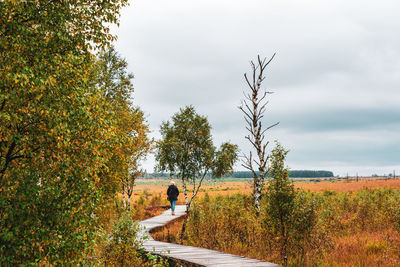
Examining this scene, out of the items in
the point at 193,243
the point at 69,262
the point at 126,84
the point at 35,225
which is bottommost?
the point at 193,243

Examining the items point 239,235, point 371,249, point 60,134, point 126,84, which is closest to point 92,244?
point 60,134

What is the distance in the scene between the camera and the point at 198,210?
1424 cm

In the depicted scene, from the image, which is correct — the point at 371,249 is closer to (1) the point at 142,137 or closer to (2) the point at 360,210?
(2) the point at 360,210

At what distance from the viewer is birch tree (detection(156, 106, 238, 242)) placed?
59.3ft

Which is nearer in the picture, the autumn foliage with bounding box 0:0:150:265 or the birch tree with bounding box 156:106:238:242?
the autumn foliage with bounding box 0:0:150:265

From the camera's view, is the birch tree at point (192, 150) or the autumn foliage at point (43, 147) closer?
the autumn foliage at point (43, 147)

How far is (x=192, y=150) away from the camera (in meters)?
18.0

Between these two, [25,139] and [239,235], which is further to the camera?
[239,235]

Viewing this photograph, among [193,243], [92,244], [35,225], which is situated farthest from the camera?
[193,243]

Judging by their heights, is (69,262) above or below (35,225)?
below

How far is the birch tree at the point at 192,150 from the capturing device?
18062mm

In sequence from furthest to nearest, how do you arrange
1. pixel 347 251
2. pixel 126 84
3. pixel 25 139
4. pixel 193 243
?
1. pixel 126 84
2. pixel 193 243
3. pixel 347 251
4. pixel 25 139

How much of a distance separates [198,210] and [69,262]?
8.07m

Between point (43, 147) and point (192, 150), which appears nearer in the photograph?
point (43, 147)
